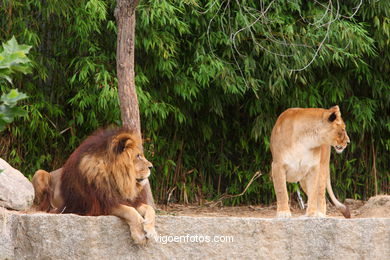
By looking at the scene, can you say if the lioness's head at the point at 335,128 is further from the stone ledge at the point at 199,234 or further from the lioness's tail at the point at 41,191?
the lioness's tail at the point at 41,191

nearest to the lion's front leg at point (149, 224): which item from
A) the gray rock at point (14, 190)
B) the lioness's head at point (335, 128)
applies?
the gray rock at point (14, 190)

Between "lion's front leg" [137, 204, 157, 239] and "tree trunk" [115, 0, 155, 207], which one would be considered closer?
→ "lion's front leg" [137, 204, 157, 239]

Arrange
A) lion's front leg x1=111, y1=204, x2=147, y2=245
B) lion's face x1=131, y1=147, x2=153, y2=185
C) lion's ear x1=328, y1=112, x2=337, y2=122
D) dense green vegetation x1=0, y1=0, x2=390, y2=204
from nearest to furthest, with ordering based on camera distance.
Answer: lion's front leg x1=111, y1=204, x2=147, y2=245, lion's face x1=131, y1=147, x2=153, y2=185, lion's ear x1=328, y1=112, x2=337, y2=122, dense green vegetation x1=0, y1=0, x2=390, y2=204

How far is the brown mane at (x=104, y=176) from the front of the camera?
4.45 metres

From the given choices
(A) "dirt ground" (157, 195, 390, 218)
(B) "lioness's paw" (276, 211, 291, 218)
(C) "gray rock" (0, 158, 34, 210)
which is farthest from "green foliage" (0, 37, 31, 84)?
(A) "dirt ground" (157, 195, 390, 218)

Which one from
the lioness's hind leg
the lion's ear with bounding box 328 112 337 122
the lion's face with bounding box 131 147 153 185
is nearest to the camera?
the lion's face with bounding box 131 147 153 185

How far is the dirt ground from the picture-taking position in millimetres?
6898

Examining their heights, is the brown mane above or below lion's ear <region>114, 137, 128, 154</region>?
below

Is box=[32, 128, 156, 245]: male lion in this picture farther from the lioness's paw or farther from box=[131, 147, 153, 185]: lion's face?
the lioness's paw

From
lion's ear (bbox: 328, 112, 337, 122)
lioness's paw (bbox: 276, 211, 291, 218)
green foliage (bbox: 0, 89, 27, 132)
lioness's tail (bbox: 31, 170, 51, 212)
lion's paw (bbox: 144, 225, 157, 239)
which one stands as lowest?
lion's paw (bbox: 144, 225, 157, 239)

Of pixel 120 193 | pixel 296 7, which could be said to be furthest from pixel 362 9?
pixel 120 193

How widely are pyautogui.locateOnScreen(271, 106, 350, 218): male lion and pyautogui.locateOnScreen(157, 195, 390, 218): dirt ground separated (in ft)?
3.97

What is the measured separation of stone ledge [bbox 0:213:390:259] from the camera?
449 centimetres

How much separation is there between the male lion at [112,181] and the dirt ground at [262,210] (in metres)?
2.37
